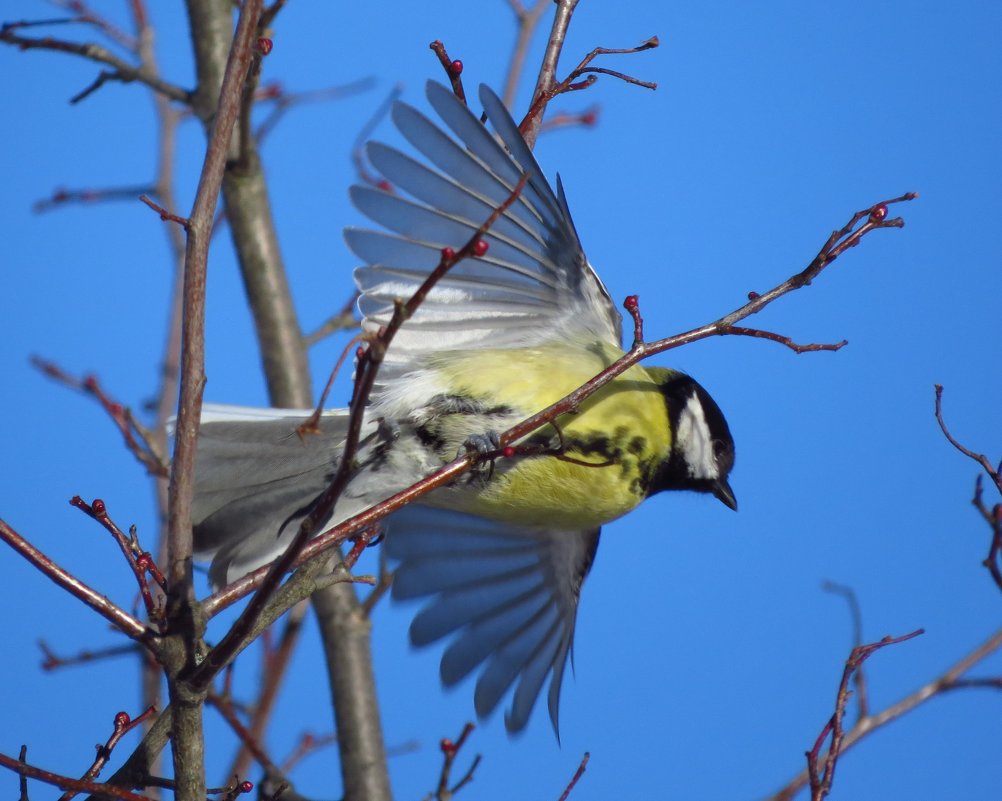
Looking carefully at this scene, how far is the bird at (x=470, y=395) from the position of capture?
194 centimetres

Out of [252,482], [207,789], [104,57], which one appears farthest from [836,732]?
[104,57]

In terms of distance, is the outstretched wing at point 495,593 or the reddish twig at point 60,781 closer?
the reddish twig at point 60,781

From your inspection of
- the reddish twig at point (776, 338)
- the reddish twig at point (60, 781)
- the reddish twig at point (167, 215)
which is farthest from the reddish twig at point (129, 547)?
the reddish twig at point (776, 338)

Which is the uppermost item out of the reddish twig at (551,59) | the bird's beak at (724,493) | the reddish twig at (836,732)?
the reddish twig at (551,59)

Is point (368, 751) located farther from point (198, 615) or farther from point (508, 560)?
point (198, 615)

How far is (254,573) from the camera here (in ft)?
4.72

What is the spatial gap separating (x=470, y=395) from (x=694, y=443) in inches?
21.8

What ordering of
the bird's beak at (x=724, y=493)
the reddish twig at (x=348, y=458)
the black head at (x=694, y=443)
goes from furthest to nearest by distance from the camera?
the bird's beak at (x=724, y=493), the black head at (x=694, y=443), the reddish twig at (x=348, y=458)

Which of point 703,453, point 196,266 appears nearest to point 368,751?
point 703,453

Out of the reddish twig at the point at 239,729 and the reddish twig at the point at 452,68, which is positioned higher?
the reddish twig at the point at 452,68

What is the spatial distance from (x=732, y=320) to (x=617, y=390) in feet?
2.41

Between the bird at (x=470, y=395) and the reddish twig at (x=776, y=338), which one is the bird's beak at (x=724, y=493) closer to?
the bird at (x=470, y=395)

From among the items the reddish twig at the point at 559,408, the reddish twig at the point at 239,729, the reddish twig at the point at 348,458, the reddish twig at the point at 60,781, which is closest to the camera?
the reddish twig at the point at 348,458

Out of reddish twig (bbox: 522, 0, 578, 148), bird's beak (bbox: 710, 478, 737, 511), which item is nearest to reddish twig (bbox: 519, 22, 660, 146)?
reddish twig (bbox: 522, 0, 578, 148)
